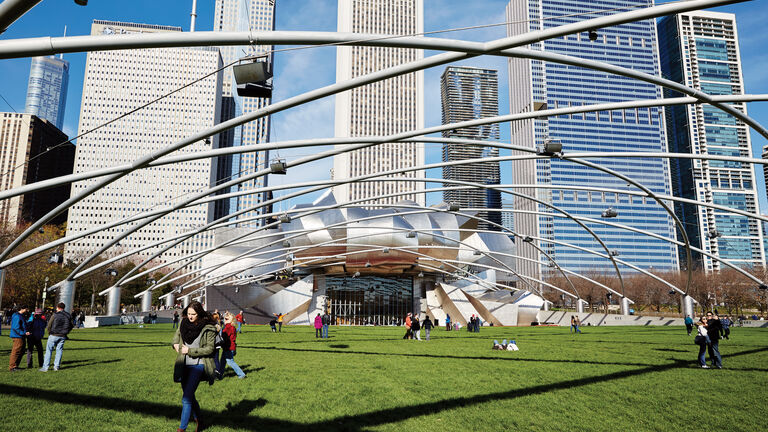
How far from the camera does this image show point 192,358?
625 centimetres

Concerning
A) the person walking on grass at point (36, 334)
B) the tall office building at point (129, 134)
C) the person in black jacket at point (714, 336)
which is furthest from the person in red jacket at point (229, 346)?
the tall office building at point (129, 134)

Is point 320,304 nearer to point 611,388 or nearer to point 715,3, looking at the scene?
point 611,388

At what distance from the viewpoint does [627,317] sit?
147 ft

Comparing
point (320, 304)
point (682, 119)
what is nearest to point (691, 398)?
point (320, 304)

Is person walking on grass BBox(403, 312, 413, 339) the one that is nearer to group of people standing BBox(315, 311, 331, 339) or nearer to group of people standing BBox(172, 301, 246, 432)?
group of people standing BBox(315, 311, 331, 339)

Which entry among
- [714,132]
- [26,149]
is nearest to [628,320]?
[26,149]

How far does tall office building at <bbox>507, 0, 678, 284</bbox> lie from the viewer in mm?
149375

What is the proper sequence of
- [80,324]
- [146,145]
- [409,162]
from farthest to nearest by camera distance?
[409,162] < [146,145] < [80,324]

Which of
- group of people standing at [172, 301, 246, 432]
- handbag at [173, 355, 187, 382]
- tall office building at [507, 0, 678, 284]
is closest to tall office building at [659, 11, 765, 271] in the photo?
tall office building at [507, 0, 678, 284]

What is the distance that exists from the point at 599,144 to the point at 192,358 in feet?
554

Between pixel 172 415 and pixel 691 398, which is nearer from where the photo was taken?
pixel 172 415

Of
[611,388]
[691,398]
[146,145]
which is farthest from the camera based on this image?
[146,145]

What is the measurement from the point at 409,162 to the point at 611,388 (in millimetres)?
132863

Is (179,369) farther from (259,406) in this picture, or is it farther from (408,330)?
(408,330)
